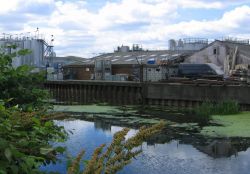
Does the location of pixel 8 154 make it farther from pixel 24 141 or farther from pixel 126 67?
pixel 126 67

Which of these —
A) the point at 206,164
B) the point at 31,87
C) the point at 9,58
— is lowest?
the point at 206,164

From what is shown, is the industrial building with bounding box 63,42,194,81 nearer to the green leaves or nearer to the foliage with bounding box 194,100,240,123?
the foliage with bounding box 194,100,240,123

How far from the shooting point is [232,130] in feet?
62.1

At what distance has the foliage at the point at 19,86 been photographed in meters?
6.14

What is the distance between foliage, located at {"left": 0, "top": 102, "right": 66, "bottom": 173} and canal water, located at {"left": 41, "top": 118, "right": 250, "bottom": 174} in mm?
6251

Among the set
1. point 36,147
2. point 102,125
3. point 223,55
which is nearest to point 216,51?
point 223,55

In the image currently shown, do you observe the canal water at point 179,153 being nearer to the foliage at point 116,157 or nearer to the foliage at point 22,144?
the foliage at point 22,144

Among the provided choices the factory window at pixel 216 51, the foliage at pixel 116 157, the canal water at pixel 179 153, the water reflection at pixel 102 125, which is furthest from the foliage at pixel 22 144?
the factory window at pixel 216 51

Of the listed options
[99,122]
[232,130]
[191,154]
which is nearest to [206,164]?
[191,154]

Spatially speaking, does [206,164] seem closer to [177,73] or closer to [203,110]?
[203,110]

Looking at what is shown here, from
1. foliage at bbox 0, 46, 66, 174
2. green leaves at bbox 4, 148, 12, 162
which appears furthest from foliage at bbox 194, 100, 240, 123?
green leaves at bbox 4, 148, 12, 162

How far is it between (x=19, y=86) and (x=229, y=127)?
49.4ft

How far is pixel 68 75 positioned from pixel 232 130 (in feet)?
129

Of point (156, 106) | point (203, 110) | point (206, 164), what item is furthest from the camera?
point (156, 106)
